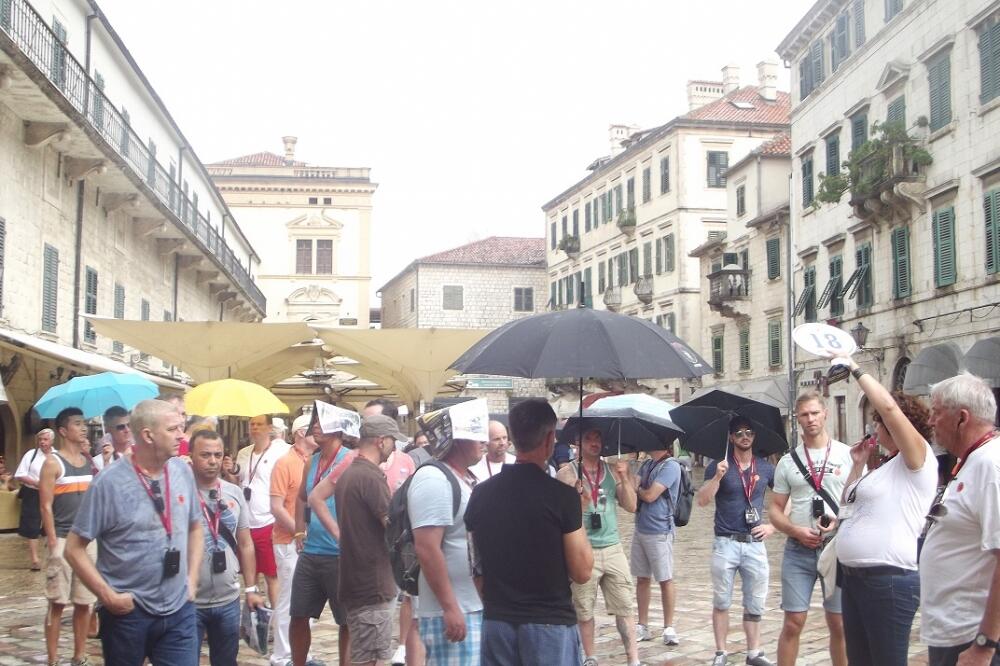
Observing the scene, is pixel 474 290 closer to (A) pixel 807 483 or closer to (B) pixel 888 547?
(A) pixel 807 483

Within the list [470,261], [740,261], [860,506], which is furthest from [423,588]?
[470,261]

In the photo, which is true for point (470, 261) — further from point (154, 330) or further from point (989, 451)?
point (989, 451)

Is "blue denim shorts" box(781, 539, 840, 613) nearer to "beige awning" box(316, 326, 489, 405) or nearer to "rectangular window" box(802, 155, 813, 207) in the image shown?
"beige awning" box(316, 326, 489, 405)

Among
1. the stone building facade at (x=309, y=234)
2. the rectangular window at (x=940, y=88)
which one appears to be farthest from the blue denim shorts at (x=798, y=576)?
the stone building facade at (x=309, y=234)

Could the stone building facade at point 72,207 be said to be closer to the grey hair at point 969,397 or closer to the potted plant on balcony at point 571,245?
the grey hair at point 969,397

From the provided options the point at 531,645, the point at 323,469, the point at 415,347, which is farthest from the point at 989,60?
the point at 531,645

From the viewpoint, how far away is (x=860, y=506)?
570cm

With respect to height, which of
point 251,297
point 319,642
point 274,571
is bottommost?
point 319,642

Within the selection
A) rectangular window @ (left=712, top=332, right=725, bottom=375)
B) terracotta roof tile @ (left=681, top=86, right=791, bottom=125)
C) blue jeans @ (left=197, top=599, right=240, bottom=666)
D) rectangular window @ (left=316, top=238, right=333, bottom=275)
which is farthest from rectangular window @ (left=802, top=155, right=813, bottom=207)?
rectangular window @ (left=316, top=238, right=333, bottom=275)

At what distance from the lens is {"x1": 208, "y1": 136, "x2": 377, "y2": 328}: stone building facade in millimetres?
63000

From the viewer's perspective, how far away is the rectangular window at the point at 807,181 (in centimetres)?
3198

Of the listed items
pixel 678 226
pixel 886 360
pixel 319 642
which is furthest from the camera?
pixel 678 226

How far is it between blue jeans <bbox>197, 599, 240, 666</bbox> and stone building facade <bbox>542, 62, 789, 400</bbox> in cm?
3775

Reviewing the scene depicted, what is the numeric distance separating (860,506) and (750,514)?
2396 mm
